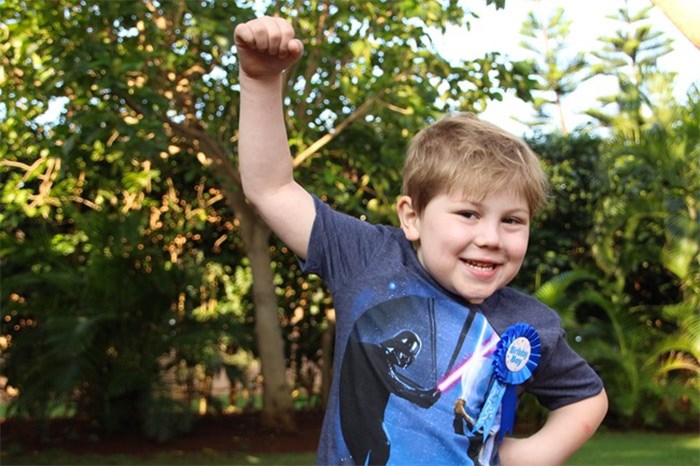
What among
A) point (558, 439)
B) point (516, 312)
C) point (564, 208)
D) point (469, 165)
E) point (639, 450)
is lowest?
point (639, 450)

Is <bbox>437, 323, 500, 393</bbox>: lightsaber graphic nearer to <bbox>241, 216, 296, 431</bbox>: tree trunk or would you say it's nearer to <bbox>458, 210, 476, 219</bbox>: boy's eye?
<bbox>458, 210, 476, 219</bbox>: boy's eye

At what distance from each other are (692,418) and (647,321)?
1117mm

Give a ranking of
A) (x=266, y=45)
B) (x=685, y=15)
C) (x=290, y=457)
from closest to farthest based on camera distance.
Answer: (x=685, y=15) < (x=266, y=45) < (x=290, y=457)

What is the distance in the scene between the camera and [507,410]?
1962 mm

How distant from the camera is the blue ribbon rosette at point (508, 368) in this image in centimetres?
187

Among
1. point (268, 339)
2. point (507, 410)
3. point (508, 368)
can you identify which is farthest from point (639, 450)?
point (508, 368)

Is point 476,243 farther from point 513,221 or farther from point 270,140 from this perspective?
point 270,140

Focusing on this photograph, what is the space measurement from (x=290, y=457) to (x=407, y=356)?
21.8 ft

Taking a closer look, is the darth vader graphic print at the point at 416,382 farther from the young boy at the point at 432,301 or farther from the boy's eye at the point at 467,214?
the boy's eye at the point at 467,214

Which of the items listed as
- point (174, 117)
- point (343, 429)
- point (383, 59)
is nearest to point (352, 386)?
point (343, 429)

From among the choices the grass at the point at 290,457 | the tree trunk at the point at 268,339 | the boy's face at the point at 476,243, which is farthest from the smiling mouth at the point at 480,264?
the tree trunk at the point at 268,339

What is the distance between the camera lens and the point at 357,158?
8.71 m

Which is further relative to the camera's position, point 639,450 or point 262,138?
point 639,450

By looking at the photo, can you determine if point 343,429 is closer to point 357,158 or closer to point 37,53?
point 37,53
